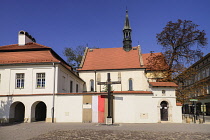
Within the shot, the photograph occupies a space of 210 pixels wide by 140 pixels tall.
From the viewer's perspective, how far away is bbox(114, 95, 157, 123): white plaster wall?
20.0 m

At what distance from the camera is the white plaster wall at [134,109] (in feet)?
65.8

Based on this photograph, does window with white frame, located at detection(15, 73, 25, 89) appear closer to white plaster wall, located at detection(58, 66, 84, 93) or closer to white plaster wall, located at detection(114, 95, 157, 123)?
white plaster wall, located at detection(58, 66, 84, 93)

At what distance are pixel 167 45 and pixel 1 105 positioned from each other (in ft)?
76.8

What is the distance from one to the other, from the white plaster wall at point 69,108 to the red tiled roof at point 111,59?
14.7 meters

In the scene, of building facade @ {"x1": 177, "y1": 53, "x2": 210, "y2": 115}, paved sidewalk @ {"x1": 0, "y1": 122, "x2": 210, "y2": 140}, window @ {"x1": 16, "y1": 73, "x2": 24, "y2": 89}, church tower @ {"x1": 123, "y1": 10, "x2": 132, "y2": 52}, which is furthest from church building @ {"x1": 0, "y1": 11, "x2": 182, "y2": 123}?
church tower @ {"x1": 123, "y1": 10, "x2": 132, "y2": 52}

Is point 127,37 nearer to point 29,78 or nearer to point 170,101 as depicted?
point 170,101

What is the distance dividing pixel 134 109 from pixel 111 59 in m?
17.2

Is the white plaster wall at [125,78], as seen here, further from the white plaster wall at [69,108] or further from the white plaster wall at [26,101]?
the white plaster wall at [26,101]

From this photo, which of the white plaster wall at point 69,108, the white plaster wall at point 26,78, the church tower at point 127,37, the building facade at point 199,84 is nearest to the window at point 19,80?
the white plaster wall at point 26,78

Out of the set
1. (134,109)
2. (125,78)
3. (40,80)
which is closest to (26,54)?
(40,80)

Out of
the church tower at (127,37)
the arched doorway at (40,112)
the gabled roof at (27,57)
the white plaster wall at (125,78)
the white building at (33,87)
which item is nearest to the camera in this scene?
the white building at (33,87)

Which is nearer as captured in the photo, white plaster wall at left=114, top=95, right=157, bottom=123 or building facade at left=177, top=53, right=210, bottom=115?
white plaster wall at left=114, top=95, right=157, bottom=123

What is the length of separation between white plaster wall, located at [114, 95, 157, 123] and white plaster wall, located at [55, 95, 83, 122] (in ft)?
12.6

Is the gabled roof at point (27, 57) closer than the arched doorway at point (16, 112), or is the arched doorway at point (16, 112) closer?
the arched doorway at point (16, 112)
